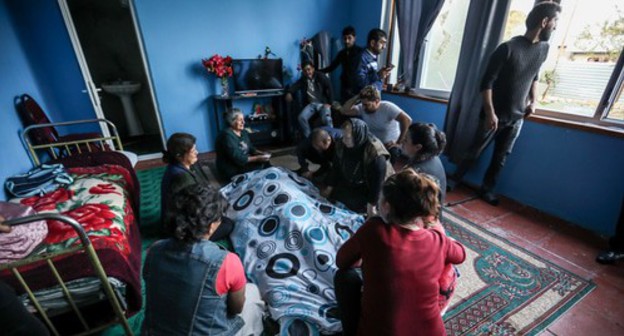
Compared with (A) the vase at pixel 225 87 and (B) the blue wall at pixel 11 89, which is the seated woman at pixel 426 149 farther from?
(A) the vase at pixel 225 87

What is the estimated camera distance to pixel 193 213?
2.86 ft

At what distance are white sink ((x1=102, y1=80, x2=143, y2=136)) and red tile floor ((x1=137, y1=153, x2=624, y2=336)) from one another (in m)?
4.52

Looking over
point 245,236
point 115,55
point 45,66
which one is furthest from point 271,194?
point 115,55

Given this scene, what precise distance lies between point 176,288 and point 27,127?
2.23m

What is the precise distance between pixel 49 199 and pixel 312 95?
9.05 ft

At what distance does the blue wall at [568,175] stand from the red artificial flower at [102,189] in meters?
3.13

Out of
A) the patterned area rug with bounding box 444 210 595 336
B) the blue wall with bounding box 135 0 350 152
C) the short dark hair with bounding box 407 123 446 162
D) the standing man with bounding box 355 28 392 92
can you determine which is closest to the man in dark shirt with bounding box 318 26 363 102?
the standing man with bounding box 355 28 392 92

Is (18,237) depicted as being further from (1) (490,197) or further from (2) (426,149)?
(1) (490,197)

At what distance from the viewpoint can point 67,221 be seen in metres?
1.01

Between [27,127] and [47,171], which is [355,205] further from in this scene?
[27,127]

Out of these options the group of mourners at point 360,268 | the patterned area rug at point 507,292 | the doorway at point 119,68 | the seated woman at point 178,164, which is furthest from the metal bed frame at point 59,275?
the doorway at point 119,68

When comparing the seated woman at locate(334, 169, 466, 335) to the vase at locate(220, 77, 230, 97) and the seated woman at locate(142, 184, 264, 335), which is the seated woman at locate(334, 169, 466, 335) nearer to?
the seated woman at locate(142, 184, 264, 335)

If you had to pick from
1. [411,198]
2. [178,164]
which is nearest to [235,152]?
[178,164]

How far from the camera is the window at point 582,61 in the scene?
6.48 feet
